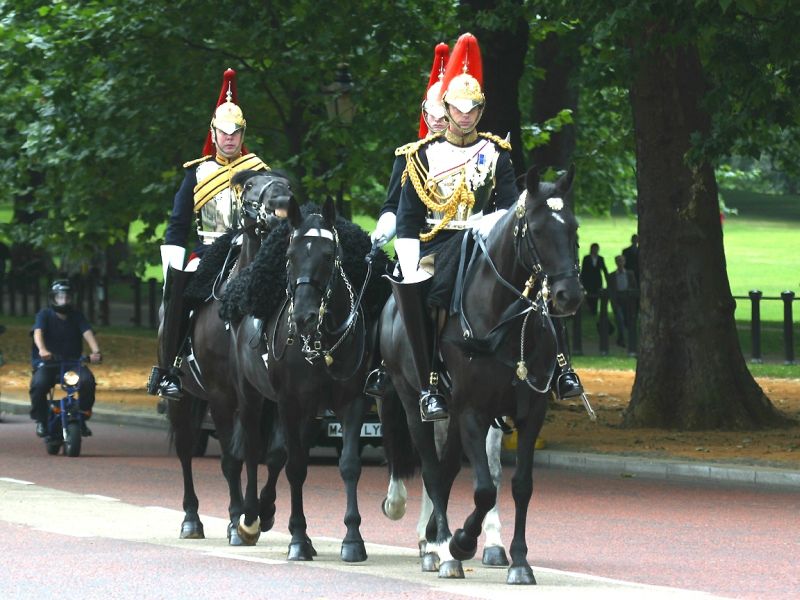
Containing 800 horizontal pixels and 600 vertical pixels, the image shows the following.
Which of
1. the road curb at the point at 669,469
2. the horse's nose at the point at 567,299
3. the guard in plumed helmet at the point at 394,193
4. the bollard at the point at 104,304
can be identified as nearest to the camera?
the horse's nose at the point at 567,299

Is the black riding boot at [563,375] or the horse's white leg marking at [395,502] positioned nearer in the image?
the black riding boot at [563,375]

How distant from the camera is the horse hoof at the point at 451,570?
35.8 ft

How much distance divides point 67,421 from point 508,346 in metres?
10.4

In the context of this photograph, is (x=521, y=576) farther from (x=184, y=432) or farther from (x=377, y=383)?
(x=184, y=432)

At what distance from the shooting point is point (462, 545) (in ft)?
35.7

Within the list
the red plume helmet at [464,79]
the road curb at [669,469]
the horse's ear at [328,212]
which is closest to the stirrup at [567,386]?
the red plume helmet at [464,79]

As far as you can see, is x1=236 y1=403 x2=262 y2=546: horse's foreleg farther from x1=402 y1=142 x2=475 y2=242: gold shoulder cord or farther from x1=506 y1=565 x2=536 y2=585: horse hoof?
x1=506 y1=565 x2=536 y2=585: horse hoof

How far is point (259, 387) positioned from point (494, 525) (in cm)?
188

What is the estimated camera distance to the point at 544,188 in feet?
34.4

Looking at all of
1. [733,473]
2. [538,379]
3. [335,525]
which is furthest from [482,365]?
[733,473]

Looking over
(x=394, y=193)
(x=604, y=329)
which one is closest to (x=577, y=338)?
(x=604, y=329)

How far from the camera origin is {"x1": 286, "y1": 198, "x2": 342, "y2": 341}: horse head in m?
11.7

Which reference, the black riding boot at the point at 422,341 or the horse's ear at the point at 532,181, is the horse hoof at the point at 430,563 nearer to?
the black riding boot at the point at 422,341

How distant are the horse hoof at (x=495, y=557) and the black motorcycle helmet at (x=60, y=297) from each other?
10.7 metres
